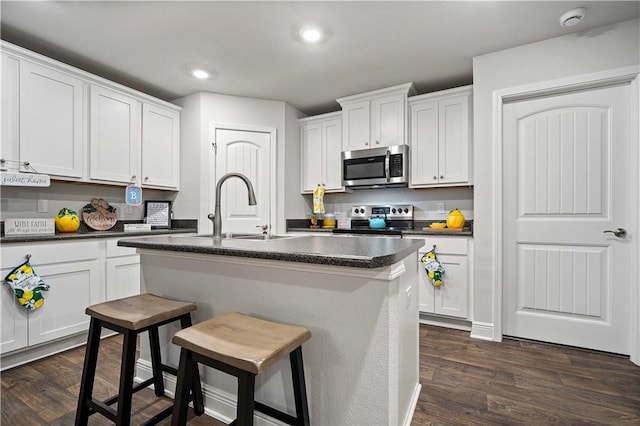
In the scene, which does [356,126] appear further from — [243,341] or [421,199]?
[243,341]

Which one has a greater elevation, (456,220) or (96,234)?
(456,220)

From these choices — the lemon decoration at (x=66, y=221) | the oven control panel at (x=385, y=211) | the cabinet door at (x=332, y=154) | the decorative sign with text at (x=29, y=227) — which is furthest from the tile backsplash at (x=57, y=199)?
the oven control panel at (x=385, y=211)

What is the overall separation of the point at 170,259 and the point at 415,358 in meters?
1.52

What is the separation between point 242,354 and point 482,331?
7.87ft

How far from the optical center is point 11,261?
2.04 m

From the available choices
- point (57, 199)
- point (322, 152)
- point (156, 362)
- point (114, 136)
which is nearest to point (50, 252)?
point (57, 199)

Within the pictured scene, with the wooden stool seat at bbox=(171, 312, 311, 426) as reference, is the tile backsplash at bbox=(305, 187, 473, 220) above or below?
above

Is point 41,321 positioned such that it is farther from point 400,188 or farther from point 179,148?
point 400,188

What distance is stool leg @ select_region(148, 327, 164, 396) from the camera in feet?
5.47

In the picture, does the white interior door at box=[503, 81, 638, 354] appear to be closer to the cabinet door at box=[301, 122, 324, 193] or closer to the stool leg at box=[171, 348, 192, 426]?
the cabinet door at box=[301, 122, 324, 193]

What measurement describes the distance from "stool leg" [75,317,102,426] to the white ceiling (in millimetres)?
2078

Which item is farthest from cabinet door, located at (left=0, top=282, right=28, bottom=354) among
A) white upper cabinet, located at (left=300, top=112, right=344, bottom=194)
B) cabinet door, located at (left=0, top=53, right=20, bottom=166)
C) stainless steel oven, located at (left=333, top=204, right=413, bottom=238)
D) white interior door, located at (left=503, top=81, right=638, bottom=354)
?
white interior door, located at (left=503, top=81, right=638, bottom=354)

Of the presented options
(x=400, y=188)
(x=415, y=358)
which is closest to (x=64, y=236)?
(x=415, y=358)

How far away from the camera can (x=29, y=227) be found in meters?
2.24
